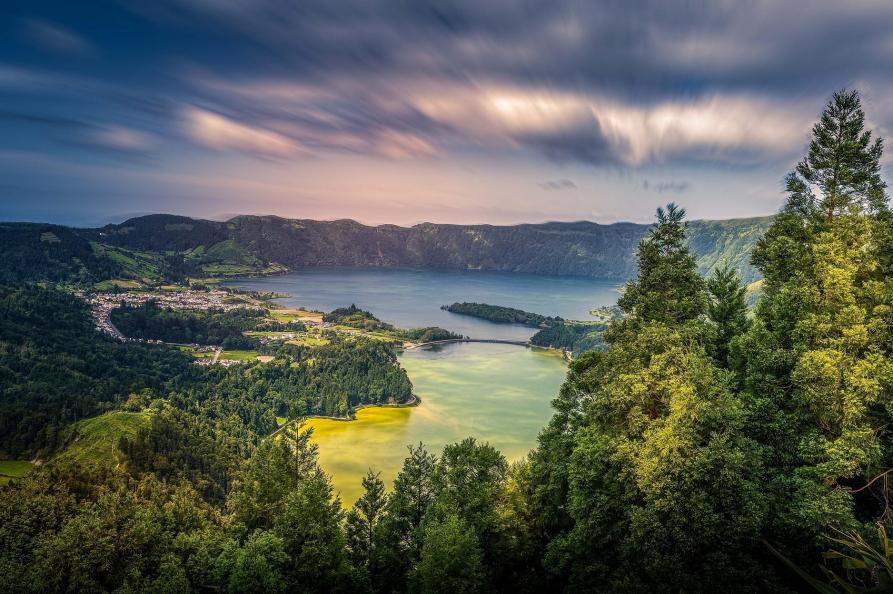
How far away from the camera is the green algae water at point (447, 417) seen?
75.5 metres

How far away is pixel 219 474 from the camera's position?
232ft

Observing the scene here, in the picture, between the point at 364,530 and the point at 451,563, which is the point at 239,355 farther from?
the point at 451,563

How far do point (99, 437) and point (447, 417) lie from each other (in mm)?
52650

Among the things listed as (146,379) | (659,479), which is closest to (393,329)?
(146,379)

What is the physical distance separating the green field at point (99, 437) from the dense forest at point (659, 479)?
69.6ft

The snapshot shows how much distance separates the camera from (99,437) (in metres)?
69.2

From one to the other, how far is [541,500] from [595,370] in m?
8.43

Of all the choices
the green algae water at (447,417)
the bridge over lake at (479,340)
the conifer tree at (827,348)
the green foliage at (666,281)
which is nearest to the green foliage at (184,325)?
the bridge over lake at (479,340)

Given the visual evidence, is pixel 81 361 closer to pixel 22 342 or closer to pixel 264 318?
pixel 22 342

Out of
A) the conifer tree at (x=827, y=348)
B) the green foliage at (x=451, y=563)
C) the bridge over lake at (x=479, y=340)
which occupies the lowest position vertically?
the bridge over lake at (x=479, y=340)

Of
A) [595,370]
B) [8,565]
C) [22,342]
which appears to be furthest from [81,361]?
[595,370]

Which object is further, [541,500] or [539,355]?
[539,355]

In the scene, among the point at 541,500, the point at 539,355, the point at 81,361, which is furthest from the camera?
the point at 539,355

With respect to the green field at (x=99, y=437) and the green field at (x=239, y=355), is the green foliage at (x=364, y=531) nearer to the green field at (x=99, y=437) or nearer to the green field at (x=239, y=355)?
the green field at (x=99, y=437)
